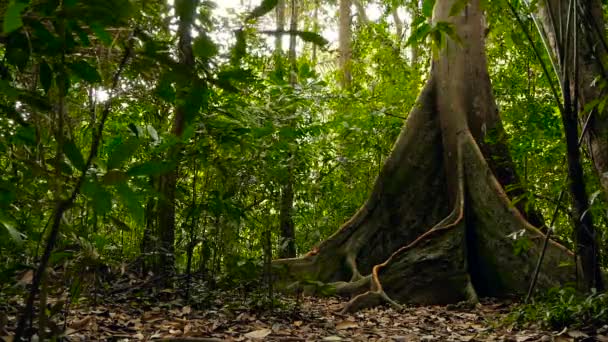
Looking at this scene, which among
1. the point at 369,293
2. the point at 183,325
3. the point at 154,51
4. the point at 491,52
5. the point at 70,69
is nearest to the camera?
the point at 154,51

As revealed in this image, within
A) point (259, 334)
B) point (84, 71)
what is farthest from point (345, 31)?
point (84, 71)

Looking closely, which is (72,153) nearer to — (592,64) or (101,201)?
(101,201)

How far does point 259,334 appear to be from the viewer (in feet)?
10.2

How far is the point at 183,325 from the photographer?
3.11 meters

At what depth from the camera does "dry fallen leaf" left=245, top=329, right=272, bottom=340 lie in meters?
3.05

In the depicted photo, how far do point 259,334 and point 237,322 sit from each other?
32 cm

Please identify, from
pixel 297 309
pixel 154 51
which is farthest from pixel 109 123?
pixel 154 51

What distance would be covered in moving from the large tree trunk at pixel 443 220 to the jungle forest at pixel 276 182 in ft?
0.06

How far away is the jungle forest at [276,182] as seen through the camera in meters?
1.30

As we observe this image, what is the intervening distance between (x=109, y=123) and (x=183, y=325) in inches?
103

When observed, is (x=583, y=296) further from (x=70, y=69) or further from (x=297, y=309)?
(x=70, y=69)


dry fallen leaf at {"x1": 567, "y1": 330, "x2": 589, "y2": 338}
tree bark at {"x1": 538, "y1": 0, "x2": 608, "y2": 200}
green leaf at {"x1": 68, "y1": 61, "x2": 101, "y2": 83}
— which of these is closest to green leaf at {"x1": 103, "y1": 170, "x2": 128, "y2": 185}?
green leaf at {"x1": 68, "y1": 61, "x2": 101, "y2": 83}

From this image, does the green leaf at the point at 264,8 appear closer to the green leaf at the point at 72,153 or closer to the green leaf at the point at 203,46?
the green leaf at the point at 203,46

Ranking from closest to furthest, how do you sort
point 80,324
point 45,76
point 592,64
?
point 45,76 → point 80,324 → point 592,64
